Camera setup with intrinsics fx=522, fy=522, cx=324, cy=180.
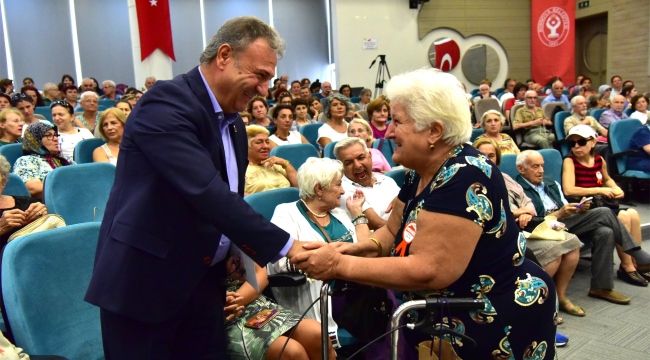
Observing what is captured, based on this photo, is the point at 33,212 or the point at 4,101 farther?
the point at 4,101

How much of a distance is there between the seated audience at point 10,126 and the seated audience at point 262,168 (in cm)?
212

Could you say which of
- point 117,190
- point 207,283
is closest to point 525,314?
point 207,283

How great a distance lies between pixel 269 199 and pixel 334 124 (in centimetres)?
259

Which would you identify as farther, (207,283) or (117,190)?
(207,283)

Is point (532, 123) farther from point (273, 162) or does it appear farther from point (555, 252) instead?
point (273, 162)

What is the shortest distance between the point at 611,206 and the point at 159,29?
716cm

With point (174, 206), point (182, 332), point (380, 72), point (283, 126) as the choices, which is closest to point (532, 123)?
point (283, 126)

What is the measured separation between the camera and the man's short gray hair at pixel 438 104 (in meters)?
1.24

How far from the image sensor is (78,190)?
3.01 meters

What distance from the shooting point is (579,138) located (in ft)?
11.9

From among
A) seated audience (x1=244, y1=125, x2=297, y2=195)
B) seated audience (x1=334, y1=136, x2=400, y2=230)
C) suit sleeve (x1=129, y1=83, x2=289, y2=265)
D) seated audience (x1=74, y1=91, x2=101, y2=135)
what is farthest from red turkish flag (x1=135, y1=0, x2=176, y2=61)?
suit sleeve (x1=129, y1=83, x2=289, y2=265)

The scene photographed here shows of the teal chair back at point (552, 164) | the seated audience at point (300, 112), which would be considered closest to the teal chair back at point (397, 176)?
the teal chair back at point (552, 164)

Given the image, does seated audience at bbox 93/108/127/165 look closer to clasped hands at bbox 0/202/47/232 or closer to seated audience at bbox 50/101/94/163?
seated audience at bbox 50/101/94/163

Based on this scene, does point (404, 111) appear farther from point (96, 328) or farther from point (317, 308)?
point (96, 328)
